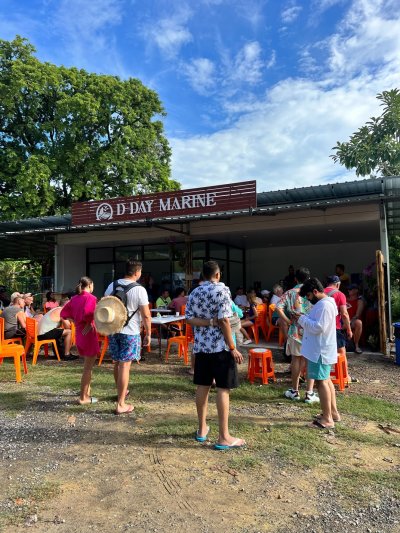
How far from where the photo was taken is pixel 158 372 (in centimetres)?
634

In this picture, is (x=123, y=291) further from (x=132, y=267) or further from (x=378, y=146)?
(x=378, y=146)

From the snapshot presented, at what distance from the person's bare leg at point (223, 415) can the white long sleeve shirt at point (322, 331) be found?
1.02 m

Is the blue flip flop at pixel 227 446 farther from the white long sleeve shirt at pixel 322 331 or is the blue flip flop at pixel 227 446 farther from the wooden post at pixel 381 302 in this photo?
the wooden post at pixel 381 302

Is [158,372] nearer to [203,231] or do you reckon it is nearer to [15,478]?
[15,478]

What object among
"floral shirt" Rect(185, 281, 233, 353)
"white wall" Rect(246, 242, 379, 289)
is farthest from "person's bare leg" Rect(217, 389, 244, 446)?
"white wall" Rect(246, 242, 379, 289)

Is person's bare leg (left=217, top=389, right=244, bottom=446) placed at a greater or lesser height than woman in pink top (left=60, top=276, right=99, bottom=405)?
lesser

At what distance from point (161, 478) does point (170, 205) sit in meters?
7.41

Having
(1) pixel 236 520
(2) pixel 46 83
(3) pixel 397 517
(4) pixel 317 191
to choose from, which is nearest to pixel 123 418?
(1) pixel 236 520

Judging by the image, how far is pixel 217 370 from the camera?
11.2ft

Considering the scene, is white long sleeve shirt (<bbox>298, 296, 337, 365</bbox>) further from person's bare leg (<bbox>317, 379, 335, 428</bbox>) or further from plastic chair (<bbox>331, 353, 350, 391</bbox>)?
plastic chair (<bbox>331, 353, 350, 391</bbox>)

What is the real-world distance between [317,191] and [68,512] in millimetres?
8668

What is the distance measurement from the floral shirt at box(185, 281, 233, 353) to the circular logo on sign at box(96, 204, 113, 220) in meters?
7.54

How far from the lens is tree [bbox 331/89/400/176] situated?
1639 centimetres

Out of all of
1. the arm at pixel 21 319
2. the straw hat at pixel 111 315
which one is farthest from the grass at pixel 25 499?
the arm at pixel 21 319
